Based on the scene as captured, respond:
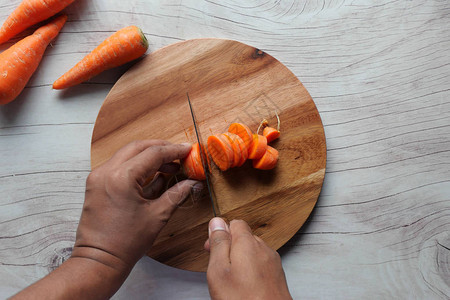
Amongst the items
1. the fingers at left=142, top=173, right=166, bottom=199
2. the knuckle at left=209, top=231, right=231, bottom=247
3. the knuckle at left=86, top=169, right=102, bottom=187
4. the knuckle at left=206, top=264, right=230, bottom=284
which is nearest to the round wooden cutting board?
the fingers at left=142, top=173, right=166, bottom=199

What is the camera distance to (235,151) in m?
1.47

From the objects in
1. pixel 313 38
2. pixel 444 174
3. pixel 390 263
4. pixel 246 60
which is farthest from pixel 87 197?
pixel 444 174

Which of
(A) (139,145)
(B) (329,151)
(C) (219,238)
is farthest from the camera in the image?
(B) (329,151)

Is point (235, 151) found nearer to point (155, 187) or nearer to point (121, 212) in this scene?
point (155, 187)

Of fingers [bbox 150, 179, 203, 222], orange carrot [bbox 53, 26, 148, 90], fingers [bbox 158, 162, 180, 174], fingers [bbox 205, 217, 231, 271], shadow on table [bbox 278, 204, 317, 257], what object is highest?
orange carrot [bbox 53, 26, 148, 90]

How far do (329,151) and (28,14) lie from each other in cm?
190

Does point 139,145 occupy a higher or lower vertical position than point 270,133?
higher

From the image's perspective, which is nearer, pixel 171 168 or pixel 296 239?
pixel 171 168

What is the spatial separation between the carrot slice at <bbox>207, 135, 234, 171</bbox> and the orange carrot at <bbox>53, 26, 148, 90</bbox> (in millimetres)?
655

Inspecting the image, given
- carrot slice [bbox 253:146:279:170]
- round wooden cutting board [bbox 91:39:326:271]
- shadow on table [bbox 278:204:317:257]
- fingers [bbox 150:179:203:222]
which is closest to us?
fingers [bbox 150:179:203:222]

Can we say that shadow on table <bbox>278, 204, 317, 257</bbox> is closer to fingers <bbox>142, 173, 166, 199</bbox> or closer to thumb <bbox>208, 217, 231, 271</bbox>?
thumb <bbox>208, 217, 231, 271</bbox>

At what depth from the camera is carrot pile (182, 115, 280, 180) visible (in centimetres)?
148

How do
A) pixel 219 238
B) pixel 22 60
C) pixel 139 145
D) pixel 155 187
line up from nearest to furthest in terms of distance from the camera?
1. pixel 219 238
2. pixel 139 145
3. pixel 155 187
4. pixel 22 60

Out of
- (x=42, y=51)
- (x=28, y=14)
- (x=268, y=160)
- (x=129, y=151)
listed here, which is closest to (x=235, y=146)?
(x=268, y=160)
